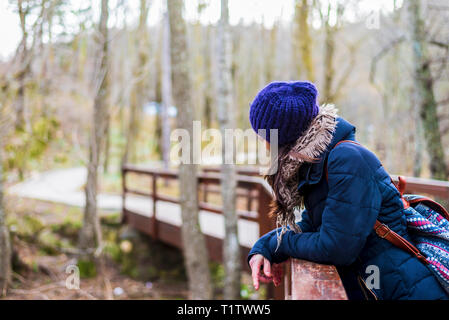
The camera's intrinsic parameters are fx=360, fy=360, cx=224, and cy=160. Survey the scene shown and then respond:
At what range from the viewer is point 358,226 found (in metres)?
1.13

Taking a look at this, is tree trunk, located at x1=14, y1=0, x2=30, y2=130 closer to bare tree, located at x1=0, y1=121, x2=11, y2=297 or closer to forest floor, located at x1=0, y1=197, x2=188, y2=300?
bare tree, located at x1=0, y1=121, x2=11, y2=297

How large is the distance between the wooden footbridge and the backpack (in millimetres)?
241

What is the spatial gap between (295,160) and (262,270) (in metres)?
0.45

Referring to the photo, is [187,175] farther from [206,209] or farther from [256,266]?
[256,266]

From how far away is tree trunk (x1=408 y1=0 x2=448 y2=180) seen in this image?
6.00 m

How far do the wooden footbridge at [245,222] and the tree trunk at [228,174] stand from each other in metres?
0.34

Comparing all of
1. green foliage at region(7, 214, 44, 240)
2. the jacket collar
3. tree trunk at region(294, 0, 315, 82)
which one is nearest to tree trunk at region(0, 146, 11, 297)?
green foliage at region(7, 214, 44, 240)

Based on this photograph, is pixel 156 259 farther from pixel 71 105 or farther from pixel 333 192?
pixel 71 105

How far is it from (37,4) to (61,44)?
2944mm

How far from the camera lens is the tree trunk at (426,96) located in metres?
6.00

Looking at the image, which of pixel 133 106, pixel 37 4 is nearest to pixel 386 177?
pixel 37 4

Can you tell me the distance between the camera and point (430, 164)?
611 centimetres

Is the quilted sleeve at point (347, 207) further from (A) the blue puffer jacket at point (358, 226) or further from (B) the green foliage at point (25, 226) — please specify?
(B) the green foliage at point (25, 226)

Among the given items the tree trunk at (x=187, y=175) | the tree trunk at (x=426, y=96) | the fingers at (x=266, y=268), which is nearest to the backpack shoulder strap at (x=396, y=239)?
the fingers at (x=266, y=268)
